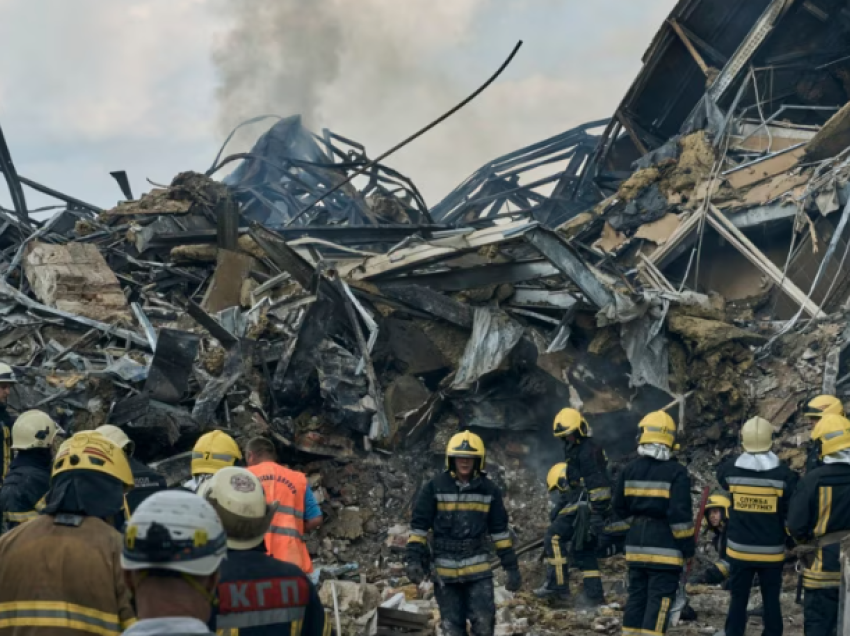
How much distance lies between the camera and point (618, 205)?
12438mm

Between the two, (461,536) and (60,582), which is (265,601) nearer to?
(60,582)

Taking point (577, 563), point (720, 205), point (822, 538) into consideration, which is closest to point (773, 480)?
point (822, 538)

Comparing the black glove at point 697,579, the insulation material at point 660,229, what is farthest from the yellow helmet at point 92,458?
the insulation material at point 660,229

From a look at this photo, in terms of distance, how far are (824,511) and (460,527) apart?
2.19 meters

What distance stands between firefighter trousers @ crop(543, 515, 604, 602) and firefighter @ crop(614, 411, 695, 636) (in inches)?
52.5

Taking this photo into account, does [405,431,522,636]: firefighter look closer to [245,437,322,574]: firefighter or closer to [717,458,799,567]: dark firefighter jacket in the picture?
[245,437,322,574]: firefighter

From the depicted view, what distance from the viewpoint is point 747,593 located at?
5824mm

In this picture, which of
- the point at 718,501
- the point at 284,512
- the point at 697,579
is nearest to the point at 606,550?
the point at 697,579

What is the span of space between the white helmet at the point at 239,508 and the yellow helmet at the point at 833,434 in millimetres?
3908

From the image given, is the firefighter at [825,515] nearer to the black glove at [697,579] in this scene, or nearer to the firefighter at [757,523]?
the firefighter at [757,523]

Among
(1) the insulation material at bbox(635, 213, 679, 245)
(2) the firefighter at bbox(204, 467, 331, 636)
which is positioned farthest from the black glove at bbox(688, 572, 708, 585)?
(2) the firefighter at bbox(204, 467, 331, 636)

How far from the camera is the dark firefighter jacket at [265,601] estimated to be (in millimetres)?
2523

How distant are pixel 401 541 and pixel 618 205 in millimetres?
6442

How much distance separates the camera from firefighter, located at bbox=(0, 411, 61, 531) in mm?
4828
